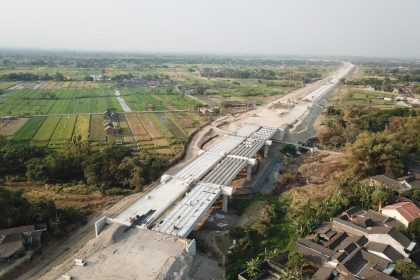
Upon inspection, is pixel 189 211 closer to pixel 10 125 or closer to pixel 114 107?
pixel 10 125

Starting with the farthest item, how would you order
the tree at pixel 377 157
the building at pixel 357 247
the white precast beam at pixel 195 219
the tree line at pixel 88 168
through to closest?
the tree at pixel 377 157 → the tree line at pixel 88 168 → the white precast beam at pixel 195 219 → the building at pixel 357 247

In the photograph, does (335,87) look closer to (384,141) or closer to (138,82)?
(138,82)

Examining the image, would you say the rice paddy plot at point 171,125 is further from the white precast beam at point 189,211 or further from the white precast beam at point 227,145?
the white precast beam at point 189,211

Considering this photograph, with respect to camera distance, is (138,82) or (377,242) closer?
(377,242)

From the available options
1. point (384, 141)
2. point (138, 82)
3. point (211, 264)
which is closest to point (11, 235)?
point (211, 264)

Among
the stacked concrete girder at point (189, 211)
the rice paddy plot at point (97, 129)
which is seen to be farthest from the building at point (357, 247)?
the rice paddy plot at point (97, 129)

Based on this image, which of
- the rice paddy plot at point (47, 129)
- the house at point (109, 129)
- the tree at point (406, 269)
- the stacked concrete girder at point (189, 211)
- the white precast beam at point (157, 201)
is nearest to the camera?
the tree at point (406, 269)

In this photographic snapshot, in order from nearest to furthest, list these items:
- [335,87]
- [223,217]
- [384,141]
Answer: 1. [223,217]
2. [384,141]
3. [335,87]

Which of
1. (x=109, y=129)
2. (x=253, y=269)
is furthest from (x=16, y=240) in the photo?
(x=109, y=129)
